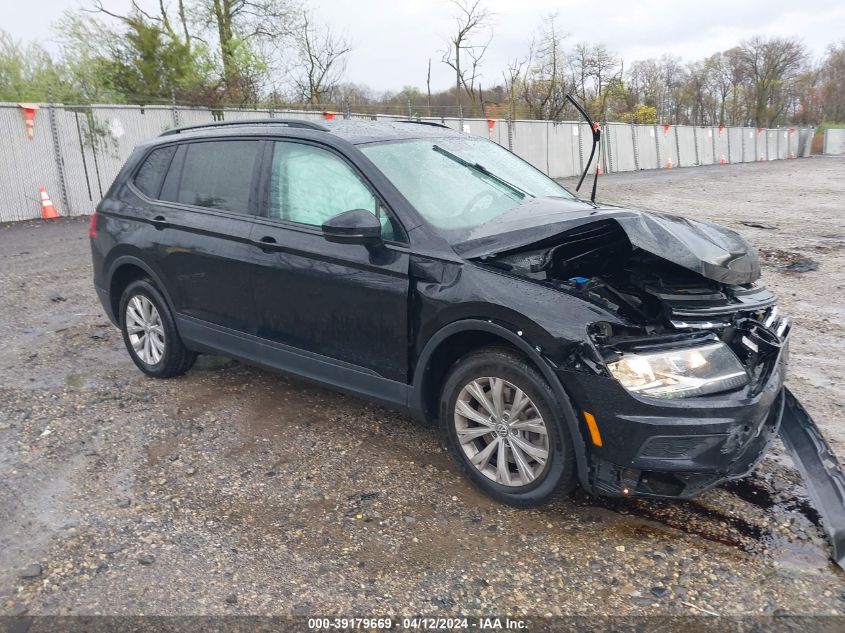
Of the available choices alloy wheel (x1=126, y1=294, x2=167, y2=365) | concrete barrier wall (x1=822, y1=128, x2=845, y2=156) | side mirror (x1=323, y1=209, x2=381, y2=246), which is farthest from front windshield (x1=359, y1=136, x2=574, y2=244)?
concrete barrier wall (x1=822, y1=128, x2=845, y2=156)

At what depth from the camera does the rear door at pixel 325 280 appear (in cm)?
359

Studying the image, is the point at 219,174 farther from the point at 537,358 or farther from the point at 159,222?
the point at 537,358

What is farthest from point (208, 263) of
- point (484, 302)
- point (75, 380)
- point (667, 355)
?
point (667, 355)

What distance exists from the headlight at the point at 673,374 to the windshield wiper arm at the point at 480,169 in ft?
5.35

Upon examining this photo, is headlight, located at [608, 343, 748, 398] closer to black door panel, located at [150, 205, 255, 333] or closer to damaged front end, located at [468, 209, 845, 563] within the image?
damaged front end, located at [468, 209, 845, 563]

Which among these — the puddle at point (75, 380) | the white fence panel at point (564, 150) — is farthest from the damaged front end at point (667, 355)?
the white fence panel at point (564, 150)

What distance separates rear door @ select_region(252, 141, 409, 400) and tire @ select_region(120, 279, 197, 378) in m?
1.07

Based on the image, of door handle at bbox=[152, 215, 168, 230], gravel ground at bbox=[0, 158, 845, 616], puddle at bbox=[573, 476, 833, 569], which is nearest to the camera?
gravel ground at bbox=[0, 158, 845, 616]

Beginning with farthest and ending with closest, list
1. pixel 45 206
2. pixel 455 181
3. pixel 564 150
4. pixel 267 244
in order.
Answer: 1. pixel 564 150
2. pixel 45 206
3. pixel 267 244
4. pixel 455 181

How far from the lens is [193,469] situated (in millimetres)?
3809

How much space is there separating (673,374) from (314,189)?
7.38 feet

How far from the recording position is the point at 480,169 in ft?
14.0

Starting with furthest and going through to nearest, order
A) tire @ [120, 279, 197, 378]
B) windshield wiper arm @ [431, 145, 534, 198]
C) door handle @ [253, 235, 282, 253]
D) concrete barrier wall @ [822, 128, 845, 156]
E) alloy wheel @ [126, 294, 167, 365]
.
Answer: concrete barrier wall @ [822, 128, 845, 156] < alloy wheel @ [126, 294, 167, 365] < tire @ [120, 279, 197, 378] < windshield wiper arm @ [431, 145, 534, 198] < door handle @ [253, 235, 282, 253]

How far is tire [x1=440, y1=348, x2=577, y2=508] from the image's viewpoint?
3078mm
